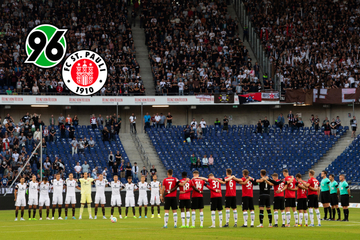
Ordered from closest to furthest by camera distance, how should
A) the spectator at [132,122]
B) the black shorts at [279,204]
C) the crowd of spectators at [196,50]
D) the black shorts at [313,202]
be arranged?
the black shorts at [279,204] < the black shorts at [313,202] < the spectator at [132,122] < the crowd of spectators at [196,50]

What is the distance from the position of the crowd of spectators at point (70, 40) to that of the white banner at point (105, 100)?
0.52 m

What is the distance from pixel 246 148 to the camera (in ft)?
137

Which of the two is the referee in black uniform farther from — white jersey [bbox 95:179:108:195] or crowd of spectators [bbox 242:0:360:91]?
crowd of spectators [bbox 242:0:360:91]

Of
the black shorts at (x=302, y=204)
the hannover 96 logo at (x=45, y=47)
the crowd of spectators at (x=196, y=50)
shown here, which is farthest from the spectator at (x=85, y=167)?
the black shorts at (x=302, y=204)

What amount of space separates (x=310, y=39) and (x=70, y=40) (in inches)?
858

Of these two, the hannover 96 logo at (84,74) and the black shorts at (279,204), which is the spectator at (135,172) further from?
the black shorts at (279,204)

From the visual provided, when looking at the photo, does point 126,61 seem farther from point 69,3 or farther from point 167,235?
point 167,235

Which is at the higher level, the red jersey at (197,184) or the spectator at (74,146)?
the spectator at (74,146)

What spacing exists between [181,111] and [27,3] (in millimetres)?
17005

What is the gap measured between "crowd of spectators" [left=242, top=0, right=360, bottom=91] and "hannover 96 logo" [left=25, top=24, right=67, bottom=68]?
18.8 m

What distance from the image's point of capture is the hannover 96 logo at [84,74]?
1416 inches

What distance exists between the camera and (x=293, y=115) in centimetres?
4453

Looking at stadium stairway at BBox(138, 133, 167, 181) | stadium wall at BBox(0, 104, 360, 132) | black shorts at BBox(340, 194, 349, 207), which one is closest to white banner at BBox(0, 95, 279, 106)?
stadium wall at BBox(0, 104, 360, 132)

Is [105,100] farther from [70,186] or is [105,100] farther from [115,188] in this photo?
[70,186]
